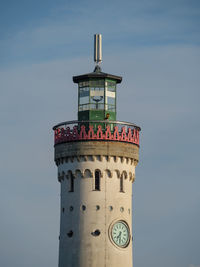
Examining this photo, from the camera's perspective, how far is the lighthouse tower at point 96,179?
3615 inches

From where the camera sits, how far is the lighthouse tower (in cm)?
9181

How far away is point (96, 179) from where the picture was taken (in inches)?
3686

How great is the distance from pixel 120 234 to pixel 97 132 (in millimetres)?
11249

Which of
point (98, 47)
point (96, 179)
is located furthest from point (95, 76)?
point (96, 179)

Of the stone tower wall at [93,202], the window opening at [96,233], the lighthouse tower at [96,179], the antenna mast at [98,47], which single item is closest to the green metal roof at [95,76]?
the lighthouse tower at [96,179]

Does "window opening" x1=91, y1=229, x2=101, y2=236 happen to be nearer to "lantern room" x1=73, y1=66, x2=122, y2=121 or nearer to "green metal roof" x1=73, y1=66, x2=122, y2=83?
→ "lantern room" x1=73, y1=66, x2=122, y2=121

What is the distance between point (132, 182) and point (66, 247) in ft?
34.6

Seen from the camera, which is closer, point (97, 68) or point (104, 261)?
point (104, 261)

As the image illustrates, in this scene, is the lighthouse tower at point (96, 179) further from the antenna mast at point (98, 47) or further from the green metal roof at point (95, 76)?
the antenna mast at point (98, 47)

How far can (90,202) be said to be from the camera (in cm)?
9262

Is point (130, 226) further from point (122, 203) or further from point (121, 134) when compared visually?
Answer: point (121, 134)

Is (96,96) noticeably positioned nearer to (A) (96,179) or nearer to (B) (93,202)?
(A) (96,179)

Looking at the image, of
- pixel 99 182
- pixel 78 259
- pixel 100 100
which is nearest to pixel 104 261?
pixel 78 259

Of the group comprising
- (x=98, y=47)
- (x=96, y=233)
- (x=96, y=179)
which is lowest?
(x=96, y=233)
